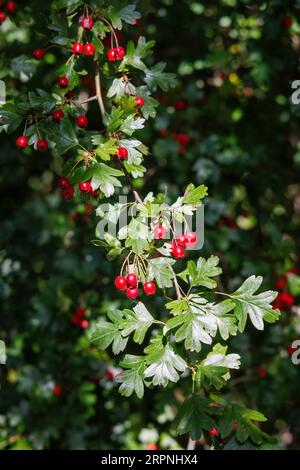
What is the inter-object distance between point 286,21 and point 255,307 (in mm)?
1448

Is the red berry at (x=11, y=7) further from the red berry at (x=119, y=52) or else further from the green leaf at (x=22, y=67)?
the red berry at (x=119, y=52)

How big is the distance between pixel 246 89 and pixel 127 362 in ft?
5.58

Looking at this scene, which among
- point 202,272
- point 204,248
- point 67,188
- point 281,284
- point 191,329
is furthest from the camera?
point 281,284

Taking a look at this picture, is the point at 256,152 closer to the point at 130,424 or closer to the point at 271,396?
the point at 271,396

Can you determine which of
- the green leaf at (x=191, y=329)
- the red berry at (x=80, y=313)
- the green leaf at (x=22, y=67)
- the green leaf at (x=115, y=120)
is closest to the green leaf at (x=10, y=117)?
the green leaf at (x=115, y=120)

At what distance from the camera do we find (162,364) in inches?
52.8

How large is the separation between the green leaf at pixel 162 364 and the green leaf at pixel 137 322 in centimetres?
8

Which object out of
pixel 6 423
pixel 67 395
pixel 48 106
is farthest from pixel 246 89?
pixel 6 423

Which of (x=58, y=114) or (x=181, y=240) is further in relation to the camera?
(x=58, y=114)

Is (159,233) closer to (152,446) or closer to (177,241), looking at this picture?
(177,241)

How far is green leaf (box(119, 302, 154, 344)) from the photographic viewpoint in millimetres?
1435

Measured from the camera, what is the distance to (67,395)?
2.56m

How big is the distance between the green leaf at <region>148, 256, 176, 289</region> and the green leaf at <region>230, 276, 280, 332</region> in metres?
0.21

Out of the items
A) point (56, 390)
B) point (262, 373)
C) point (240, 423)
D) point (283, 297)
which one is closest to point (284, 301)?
point (283, 297)
